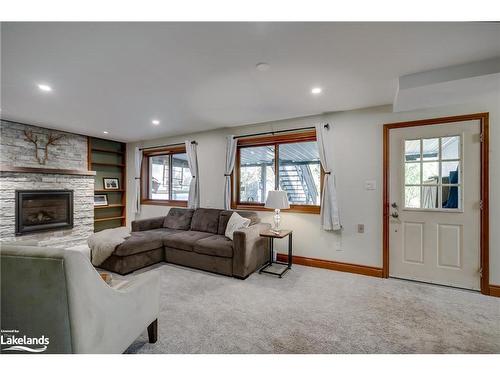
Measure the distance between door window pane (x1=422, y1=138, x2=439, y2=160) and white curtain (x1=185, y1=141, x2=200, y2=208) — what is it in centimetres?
367

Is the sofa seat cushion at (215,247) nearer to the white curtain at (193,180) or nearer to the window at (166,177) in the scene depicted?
the white curtain at (193,180)

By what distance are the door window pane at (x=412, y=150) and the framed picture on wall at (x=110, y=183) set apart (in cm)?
593

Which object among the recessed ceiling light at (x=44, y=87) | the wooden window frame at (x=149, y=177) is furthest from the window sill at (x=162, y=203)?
the recessed ceiling light at (x=44, y=87)

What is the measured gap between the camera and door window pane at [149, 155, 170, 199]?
17.4 ft

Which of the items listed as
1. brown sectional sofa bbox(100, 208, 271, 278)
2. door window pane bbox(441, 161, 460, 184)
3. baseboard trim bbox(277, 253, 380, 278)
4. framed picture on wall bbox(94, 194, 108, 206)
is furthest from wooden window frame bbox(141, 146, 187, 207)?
door window pane bbox(441, 161, 460, 184)

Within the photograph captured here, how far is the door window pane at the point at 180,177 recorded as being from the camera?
5070 millimetres

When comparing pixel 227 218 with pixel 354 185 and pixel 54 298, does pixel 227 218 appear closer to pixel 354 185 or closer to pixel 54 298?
pixel 354 185

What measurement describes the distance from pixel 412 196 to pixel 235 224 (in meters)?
2.40

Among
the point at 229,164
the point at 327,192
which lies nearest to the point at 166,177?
the point at 229,164

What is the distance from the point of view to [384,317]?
2.07 meters

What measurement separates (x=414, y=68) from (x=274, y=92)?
1.37m

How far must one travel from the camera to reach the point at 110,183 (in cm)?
545

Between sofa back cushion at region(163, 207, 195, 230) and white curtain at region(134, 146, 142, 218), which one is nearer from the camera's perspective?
sofa back cushion at region(163, 207, 195, 230)

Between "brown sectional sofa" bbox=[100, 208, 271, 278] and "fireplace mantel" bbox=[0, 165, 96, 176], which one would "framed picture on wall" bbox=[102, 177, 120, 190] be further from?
"brown sectional sofa" bbox=[100, 208, 271, 278]
